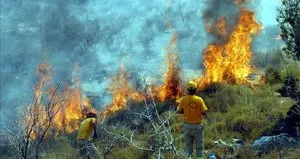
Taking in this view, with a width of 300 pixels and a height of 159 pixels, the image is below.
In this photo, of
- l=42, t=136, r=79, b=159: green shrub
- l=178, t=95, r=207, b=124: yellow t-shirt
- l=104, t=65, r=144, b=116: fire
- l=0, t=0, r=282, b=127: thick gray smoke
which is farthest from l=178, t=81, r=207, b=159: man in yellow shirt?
l=0, t=0, r=282, b=127: thick gray smoke

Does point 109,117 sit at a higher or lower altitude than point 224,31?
lower

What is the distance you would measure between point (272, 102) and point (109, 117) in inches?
258

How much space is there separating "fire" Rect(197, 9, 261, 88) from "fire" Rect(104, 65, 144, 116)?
3.03 m

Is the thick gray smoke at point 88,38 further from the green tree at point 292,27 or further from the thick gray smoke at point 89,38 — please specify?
the green tree at point 292,27

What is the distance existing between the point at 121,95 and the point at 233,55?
5.34m

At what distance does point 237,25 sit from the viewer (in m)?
18.9

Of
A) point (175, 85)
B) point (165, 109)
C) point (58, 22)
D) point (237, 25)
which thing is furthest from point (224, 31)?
point (58, 22)

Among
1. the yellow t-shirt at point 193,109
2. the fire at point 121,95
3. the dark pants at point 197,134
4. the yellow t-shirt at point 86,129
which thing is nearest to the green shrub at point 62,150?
the yellow t-shirt at point 86,129

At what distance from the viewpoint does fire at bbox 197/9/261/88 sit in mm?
18359

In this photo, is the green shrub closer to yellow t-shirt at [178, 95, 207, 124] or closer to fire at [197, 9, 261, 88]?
yellow t-shirt at [178, 95, 207, 124]

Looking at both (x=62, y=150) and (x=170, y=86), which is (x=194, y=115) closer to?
(x=62, y=150)

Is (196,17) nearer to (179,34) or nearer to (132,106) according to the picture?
(179,34)

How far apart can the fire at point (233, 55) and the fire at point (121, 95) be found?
3.03 m

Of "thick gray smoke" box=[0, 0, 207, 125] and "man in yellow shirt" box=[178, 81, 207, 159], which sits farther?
"thick gray smoke" box=[0, 0, 207, 125]
